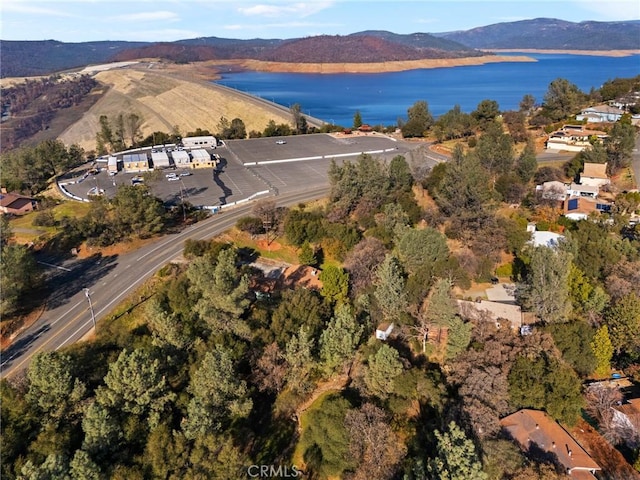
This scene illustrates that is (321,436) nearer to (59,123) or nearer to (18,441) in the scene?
(18,441)

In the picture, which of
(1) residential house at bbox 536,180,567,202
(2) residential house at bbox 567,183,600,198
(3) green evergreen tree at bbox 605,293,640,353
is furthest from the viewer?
(2) residential house at bbox 567,183,600,198

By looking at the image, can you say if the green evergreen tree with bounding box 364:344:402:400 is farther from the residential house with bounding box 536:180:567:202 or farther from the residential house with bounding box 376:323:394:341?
the residential house with bounding box 536:180:567:202

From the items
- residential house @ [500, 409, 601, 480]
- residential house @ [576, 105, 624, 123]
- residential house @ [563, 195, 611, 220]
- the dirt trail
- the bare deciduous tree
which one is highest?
residential house @ [576, 105, 624, 123]

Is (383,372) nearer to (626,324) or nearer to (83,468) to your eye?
(83,468)

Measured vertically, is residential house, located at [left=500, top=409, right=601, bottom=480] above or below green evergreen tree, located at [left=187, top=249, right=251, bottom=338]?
below

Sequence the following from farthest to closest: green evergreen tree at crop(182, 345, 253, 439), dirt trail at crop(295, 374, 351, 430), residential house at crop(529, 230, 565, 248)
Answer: residential house at crop(529, 230, 565, 248) < dirt trail at crop(295, 374, 351, 430) < green evergreen tree at crop(182, 345, 253, 439)

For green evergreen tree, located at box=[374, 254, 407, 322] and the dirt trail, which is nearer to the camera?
the dirt trail

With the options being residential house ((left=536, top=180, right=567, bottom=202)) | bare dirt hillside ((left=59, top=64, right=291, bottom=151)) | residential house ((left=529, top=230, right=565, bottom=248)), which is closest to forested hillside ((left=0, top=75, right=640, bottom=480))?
residential house ((left=529, top=230, right=565, bottom=248))
